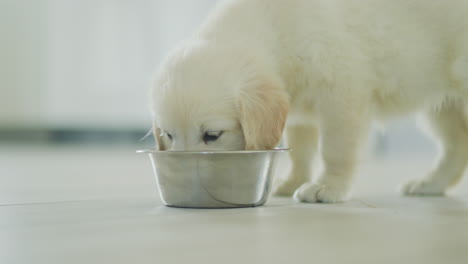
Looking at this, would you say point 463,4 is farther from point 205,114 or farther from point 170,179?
point 170,179

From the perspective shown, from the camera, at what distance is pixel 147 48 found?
25.5ft

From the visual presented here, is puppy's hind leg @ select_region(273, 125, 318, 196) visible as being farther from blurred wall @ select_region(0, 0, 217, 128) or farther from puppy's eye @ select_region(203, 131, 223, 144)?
blurred wall @ select_region(0, 0, 217, 128)

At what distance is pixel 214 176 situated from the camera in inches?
80.2

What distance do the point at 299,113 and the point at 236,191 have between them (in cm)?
63

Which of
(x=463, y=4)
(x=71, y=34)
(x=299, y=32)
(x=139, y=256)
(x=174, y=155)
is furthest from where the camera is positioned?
(x=71, y=34)

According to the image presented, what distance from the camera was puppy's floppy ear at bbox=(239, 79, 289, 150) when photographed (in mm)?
2141

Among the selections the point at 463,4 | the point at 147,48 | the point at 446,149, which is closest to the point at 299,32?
the point at 463,4

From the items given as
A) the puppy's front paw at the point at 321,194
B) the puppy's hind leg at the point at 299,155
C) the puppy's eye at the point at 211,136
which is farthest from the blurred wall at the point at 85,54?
the puppy's eye at the point at 211,136

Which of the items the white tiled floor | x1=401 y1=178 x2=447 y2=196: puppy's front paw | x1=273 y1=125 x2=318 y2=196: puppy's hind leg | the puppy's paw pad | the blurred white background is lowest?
the white tiled floor

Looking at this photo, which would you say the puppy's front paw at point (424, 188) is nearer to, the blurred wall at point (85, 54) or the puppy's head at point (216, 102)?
the puppy's head at point (216, 102)

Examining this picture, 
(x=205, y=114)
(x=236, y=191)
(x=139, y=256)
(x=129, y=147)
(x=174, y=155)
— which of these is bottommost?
(x=139, y=256)

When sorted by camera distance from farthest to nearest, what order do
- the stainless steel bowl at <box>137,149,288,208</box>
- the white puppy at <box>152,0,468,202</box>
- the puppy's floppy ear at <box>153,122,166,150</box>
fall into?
the puppy's floppy ear at <box>153,122,166,150</box> < the white puppy at <box>152,0,468,202</box> < the stainless steel bowl at <box>137,149,288,208</box>

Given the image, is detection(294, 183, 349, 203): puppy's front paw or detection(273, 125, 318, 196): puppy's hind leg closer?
detection(294, 183, 349, 203): puppy's front paw

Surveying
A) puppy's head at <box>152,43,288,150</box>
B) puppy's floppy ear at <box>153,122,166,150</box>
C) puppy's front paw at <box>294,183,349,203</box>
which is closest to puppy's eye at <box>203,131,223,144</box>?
puppy's head at <box>152,43,288,150</box>
